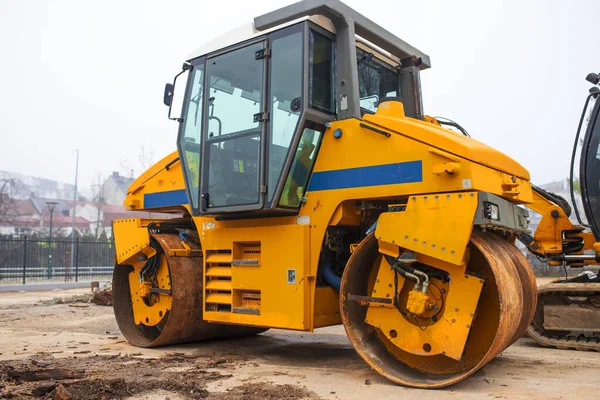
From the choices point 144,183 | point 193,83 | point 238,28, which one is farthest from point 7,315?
point 238,28

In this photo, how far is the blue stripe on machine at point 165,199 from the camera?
23.1 ft

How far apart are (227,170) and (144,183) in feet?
6.24

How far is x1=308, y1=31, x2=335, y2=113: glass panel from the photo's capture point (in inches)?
223

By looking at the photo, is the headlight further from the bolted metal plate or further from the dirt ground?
the dirt ground

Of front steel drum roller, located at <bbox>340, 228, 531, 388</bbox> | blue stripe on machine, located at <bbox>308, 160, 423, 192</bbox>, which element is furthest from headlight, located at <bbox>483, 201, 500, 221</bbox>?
blue stripe on machine, located at <bbox>308, 160, 423, 192</bbox>

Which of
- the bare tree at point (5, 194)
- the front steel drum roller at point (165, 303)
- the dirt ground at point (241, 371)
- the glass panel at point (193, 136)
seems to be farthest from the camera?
the bare tree at point (5, 194)

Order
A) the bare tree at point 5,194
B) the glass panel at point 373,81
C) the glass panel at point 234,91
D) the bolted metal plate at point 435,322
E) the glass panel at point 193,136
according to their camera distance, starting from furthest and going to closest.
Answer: the bare tree at point 5,194, the glass panel at point 193,136, the glass panel at point 373,81, the glass panel at point 234,91, the bolted metal plate at point 435,322

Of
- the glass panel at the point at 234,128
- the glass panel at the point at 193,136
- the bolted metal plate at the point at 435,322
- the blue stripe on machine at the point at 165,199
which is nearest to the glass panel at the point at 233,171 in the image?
the glass panel at the point at 234,128

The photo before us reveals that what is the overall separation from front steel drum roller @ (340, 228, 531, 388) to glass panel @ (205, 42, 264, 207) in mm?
1269

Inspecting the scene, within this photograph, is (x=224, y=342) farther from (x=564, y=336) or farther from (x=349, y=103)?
(x=564, y=336)

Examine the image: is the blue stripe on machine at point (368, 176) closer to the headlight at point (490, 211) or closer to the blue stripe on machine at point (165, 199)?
the headlight at point (490, 211)

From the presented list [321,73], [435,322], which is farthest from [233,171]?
[435,322]

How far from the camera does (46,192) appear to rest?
14088cm

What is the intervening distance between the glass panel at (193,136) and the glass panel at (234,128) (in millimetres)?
219
